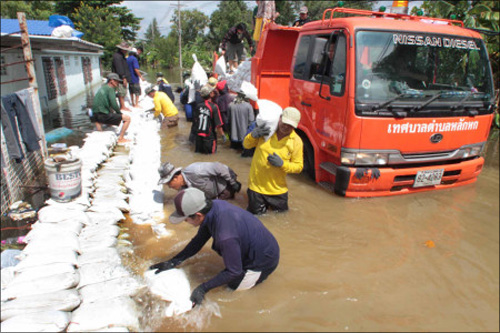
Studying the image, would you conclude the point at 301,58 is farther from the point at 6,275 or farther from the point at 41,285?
the point at 6,275

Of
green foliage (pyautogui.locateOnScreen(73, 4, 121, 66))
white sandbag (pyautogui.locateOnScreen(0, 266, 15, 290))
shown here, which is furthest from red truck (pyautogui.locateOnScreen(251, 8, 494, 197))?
green foliage (pyautogui.locateOnScreen(73, 4, 121, 66))

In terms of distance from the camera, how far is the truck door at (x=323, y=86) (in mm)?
3797

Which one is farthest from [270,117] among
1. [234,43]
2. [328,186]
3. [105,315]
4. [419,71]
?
[234,43]

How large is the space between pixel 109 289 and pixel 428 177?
342cm

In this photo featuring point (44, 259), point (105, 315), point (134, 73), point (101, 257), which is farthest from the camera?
point (134, 73)

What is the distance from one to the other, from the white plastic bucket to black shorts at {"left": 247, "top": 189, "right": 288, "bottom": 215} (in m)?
1.97

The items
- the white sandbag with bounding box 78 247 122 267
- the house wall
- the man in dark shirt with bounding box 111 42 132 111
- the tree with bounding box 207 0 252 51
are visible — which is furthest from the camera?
the tree with bounding box 207 0 252 51

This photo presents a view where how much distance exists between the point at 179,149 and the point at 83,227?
3.47 metres

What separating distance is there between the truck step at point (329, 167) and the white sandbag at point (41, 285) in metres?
2.88

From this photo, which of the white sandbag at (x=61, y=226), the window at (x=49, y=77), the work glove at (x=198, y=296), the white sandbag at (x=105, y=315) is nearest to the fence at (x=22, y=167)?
the white sandbag at (x=61, y=226)

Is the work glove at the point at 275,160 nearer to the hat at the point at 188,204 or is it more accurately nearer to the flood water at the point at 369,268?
the flood water at the point at 369,268

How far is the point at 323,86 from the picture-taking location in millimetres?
4090

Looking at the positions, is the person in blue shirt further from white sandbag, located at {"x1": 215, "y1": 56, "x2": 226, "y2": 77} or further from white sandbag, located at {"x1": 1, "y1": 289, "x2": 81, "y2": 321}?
white sandbag, located at {"x1": 1, "y1": 289, "x2": 81, "y2": 321}

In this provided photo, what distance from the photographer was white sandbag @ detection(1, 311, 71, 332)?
2041 mm
